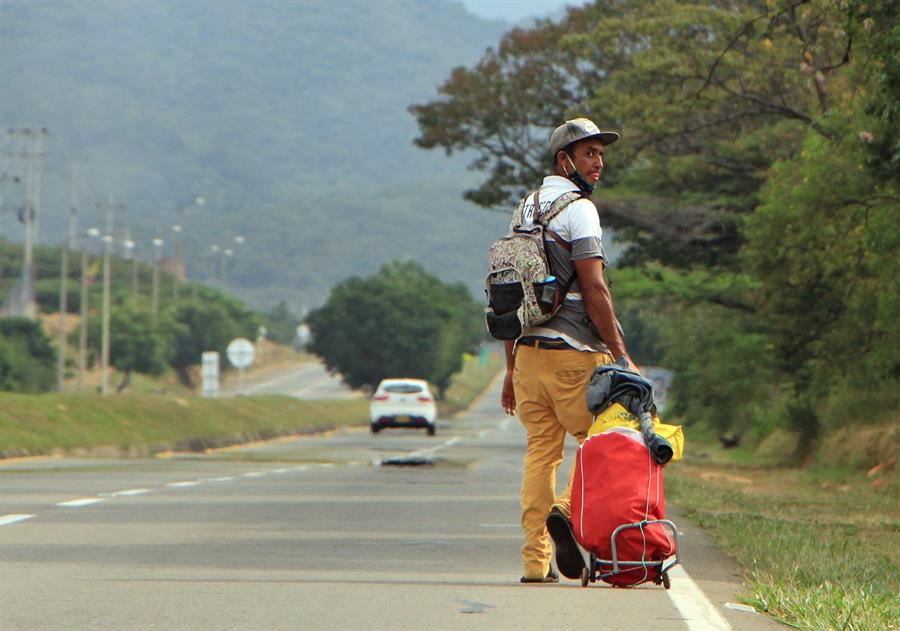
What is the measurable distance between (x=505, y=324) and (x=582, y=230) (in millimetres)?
599

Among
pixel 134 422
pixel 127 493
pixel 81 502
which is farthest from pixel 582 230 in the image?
pixel 134 422

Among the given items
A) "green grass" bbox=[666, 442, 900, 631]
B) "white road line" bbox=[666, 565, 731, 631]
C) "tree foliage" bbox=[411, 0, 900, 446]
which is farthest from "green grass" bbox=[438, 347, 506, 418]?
"white road line" bbox=[666, 565, 731, 631]

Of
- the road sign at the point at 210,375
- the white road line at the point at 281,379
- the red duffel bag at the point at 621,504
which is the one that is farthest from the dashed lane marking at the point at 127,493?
the white road line at the point at 281,379

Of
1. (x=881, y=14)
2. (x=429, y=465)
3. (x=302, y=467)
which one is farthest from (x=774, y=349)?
(x=881, y=14)

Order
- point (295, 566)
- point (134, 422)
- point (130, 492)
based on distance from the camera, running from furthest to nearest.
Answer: point (134, 422) → point (130, 492) → point (295, 566)

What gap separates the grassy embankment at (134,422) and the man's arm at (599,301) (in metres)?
20.8

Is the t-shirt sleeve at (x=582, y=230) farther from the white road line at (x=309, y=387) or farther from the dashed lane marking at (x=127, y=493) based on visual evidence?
the white road line at (x=309, y=387)

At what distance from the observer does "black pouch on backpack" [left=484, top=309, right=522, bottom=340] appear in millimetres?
9625

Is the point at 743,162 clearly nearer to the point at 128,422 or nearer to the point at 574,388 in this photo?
the point at 128,422

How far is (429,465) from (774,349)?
598 cm

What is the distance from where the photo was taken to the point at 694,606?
9125mm

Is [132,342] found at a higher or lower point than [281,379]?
higher

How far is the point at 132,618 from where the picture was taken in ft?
27.6

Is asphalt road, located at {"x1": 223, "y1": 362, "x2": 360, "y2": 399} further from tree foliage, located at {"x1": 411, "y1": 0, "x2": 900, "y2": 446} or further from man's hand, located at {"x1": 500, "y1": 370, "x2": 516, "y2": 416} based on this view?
man's hand, located at {"x1": 500, "y1": 370, "x2": 516, "y2": 416}
